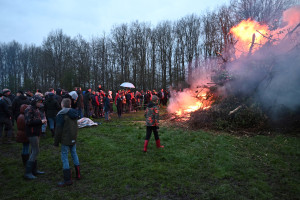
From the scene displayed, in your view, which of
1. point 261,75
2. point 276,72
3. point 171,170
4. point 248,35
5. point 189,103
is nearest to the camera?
point 171,170

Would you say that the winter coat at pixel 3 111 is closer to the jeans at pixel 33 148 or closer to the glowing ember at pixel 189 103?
the jeans at pixel 33 148

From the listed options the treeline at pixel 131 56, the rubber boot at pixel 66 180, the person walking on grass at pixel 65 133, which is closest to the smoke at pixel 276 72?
the person walking on grass at pixel 65 133

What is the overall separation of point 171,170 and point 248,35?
9.54 metres

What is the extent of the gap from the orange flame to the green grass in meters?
5.39

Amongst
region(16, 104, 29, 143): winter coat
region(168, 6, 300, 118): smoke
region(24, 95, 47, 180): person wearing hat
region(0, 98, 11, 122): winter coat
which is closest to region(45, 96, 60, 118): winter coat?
region(0, 98, 11, 122): winter coat

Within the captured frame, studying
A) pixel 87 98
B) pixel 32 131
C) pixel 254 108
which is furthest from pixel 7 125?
pixel 254 108

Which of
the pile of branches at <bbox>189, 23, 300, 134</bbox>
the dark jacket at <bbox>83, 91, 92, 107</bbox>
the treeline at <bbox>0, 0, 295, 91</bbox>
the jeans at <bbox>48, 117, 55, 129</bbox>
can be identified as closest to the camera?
the jeans at <bbox>48, 117, 55, 129</bbox>

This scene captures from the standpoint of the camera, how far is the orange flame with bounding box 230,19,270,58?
10055mm

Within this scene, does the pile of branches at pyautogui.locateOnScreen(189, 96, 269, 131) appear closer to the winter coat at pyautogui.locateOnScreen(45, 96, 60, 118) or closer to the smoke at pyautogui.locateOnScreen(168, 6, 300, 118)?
the smoke at pyautogui.locateOnScreen(168, 6, 300, 118)

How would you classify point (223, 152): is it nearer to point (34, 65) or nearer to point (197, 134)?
point (197, 134)

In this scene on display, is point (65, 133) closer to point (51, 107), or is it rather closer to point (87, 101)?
point (51, 107)

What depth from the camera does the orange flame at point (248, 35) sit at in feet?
33.0

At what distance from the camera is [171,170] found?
15.6 ft

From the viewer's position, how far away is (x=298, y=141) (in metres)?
6.97
